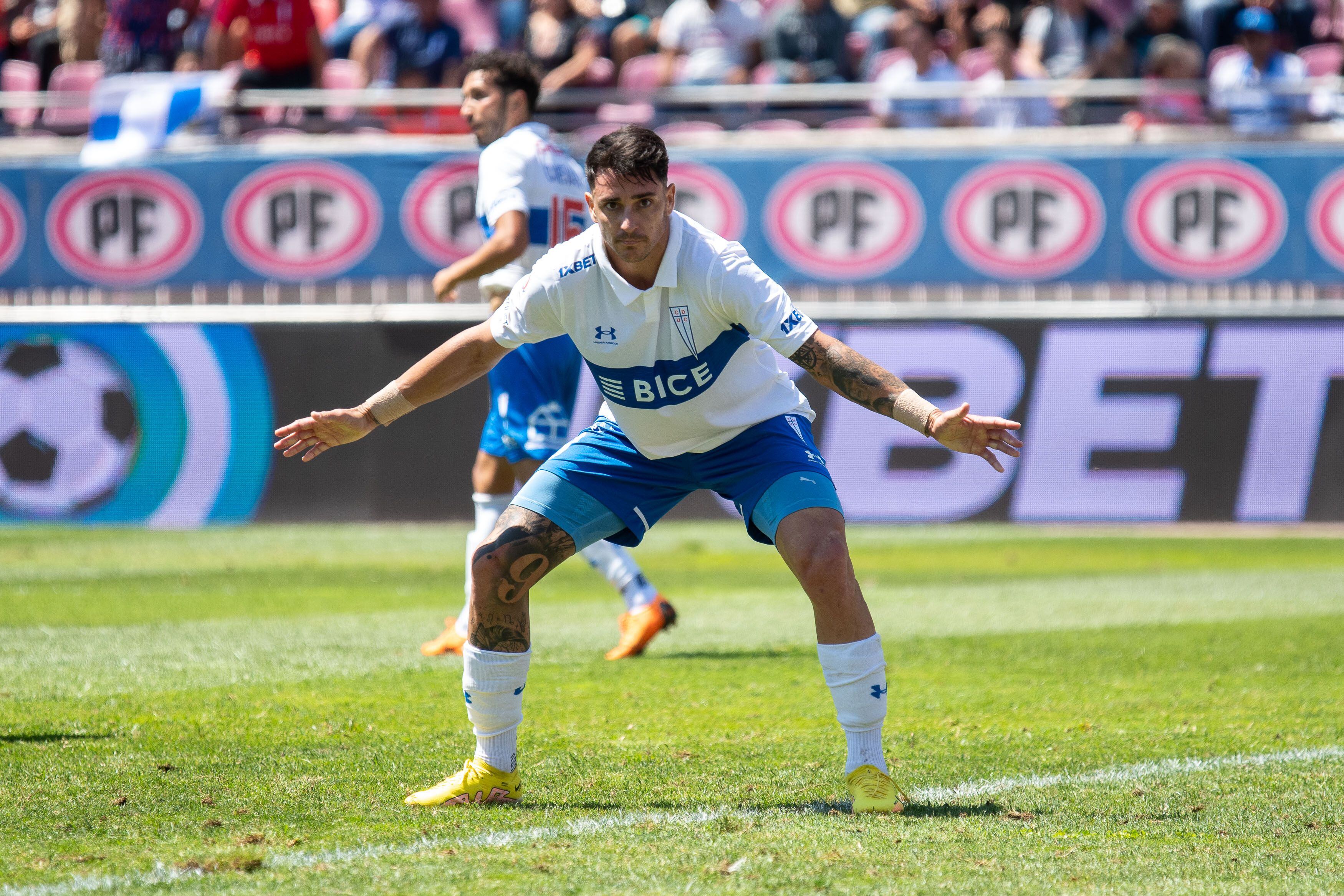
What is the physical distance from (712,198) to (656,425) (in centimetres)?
1031

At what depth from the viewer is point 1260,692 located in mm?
6621

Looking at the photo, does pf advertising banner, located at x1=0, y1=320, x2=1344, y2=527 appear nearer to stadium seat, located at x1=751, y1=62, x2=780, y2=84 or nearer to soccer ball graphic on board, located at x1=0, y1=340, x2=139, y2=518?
soccer ball graphic on board, located at x1=0, y1=340, x2=139, y2=518

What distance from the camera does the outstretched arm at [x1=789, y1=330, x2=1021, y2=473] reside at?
167 inches

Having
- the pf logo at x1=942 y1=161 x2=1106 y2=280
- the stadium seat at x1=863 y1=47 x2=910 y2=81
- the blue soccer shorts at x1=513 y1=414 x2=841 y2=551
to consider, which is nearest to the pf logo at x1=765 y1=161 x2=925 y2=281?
the pf logo at x1=942 y1=161 x2=1106 y2=280

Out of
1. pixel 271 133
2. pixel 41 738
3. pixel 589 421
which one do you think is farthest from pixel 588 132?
pixel 41 738

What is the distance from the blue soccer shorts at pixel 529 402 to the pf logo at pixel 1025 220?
801 cm

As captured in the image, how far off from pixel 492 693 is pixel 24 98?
1316 centimetres

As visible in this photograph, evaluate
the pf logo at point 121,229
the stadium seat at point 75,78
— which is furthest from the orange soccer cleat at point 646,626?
the stadium seat at point 75,78

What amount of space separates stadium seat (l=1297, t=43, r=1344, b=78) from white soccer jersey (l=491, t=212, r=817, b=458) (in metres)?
13.8

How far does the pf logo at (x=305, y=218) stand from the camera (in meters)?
14.7

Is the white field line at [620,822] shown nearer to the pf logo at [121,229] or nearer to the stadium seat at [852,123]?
the stadium seat at [852,123]

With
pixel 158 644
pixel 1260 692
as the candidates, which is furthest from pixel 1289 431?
pixel 158 644

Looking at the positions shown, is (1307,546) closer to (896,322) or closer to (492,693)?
(896,322)

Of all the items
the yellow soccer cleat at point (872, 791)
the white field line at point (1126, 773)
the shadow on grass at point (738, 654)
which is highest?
the yellow soccer cleat at point (872, 791)
